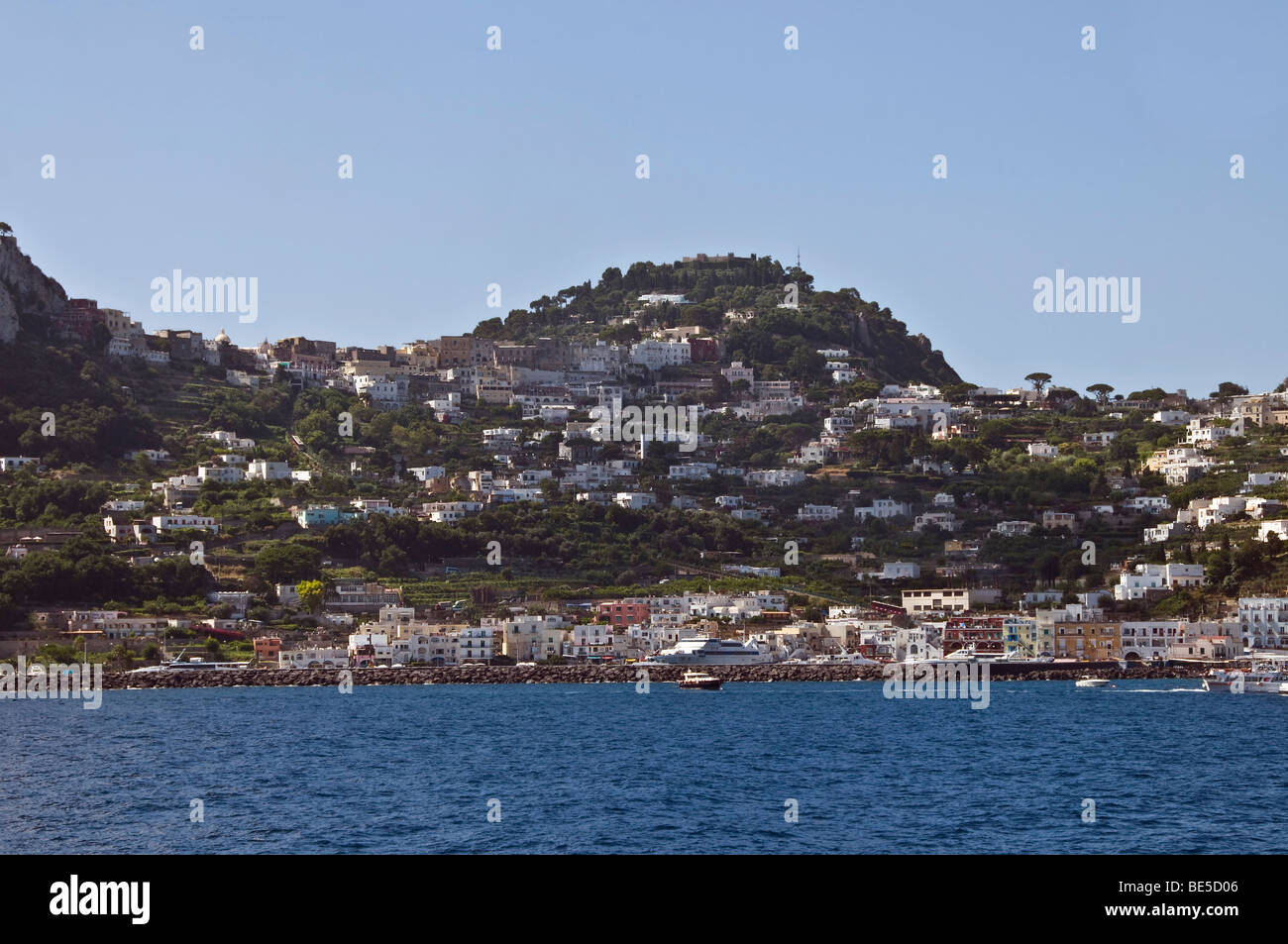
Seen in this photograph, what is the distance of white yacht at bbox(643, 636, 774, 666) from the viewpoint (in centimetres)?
7656

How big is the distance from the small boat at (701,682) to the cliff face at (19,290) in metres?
70.0

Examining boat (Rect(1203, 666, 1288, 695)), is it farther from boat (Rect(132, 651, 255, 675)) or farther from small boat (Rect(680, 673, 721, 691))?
boat (Rect(132, 651, 255, 675))

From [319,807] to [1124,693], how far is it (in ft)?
142

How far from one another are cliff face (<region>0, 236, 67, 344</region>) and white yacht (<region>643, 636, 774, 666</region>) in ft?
212

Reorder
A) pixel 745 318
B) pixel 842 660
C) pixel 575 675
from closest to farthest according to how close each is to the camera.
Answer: pixel 575 675
pixel 842 660
pixel 745 318

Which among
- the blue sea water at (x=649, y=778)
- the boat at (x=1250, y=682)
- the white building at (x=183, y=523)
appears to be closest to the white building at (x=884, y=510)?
the boat at (x=1250, y=682)

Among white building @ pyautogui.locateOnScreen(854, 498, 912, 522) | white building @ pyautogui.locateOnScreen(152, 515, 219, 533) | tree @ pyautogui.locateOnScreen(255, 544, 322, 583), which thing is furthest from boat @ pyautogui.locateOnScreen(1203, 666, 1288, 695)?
white building @ pyautogui.locateOnScreen(152, 515, 219, 533)

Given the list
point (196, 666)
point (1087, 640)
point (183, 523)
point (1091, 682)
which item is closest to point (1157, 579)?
point (1087, 640)

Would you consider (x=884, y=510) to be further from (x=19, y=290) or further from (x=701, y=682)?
(x=19, y=290)

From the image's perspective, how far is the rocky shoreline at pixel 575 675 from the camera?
7150cm

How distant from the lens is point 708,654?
76.5 m

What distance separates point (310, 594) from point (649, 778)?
183 feet
